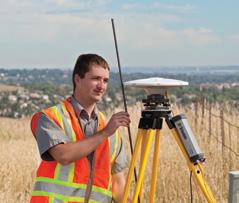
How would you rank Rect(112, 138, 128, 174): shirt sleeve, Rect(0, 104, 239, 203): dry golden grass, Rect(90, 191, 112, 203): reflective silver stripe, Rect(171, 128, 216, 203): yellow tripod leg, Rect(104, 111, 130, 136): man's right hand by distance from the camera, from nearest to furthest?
Rect(104, 111, 130, 136): man's right hand < Rect(171, 128, 216, 203): yellow tripod leg < Rect(90, 191, 112, 203): reflective silver stripe < Rect(112, 138, 128, 174): shirt sleeve < Rect(0, 104, 239, 203): dry golden grass

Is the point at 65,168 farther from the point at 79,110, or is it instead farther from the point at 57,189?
the point at 79,110

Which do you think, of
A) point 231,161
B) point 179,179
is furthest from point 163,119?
point 231,161

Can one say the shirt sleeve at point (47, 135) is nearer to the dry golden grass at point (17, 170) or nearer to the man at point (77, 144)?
the man at point (77, 144)

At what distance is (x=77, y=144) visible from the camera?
3051 millimetres

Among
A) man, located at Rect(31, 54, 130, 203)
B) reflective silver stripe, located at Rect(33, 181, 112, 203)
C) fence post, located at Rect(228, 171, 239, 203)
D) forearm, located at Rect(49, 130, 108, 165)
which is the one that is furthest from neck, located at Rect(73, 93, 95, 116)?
fence post, located at Rect(228, 171, 239, 203)

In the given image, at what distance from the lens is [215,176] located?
722 centimetres

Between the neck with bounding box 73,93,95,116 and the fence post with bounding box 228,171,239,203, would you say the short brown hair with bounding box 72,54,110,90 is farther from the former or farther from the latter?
the fence post with bounding box 228,171,239,203

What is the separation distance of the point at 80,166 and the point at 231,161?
16.4ft

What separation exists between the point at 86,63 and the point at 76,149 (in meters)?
0.43

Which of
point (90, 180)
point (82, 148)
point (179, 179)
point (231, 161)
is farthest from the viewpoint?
point (231, 161)

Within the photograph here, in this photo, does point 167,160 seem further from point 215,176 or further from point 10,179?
point 10,179

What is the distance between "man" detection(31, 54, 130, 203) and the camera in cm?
311

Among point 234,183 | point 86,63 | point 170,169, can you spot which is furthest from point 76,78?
point 170,169

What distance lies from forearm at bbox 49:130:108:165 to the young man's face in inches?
9.3
